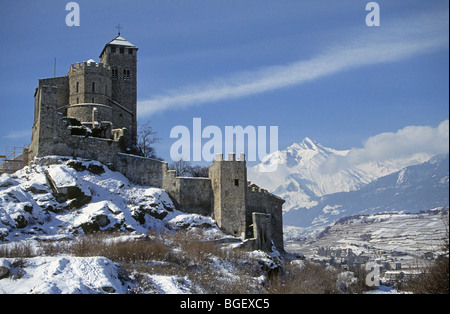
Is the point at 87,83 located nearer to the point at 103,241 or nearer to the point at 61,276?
the point at 103,241

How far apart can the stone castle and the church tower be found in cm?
140

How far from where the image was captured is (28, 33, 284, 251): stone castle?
179 feet

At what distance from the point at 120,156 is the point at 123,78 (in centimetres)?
1440

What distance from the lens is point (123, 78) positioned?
68625mm

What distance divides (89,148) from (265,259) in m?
20.3

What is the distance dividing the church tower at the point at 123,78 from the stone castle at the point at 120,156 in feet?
4.60

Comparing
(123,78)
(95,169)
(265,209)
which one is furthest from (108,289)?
(123,78)

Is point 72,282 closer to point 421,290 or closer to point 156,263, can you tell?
point 156,263

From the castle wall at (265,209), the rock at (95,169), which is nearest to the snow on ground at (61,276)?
the rock at (95,169)

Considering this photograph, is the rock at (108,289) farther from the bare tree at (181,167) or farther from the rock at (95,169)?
the bare tree at (181,167)

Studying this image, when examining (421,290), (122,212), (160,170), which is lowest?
(421,290)

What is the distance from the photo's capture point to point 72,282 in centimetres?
3459

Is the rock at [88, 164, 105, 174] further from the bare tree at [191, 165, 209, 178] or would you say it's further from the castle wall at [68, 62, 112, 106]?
the bare tree at [191, 165, 209, 178]
